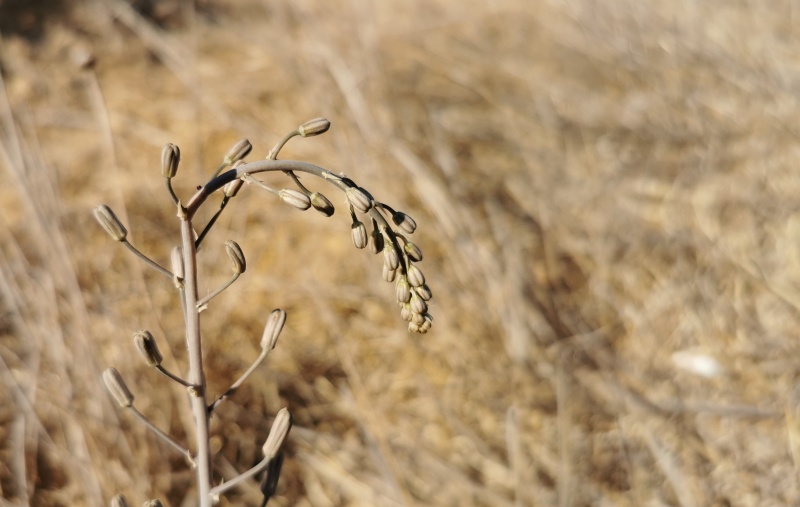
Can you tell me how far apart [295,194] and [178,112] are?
2475 mm

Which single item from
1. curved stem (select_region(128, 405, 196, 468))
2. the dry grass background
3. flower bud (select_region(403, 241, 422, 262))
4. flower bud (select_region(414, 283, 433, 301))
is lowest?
the dry grass background

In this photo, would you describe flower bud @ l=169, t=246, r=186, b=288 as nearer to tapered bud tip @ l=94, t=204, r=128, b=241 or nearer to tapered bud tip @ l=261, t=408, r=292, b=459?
tapered bud tip @ l=94, t=204, r=128, b=241

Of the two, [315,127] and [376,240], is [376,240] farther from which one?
[315,127]

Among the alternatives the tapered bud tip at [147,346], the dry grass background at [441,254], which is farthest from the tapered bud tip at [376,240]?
the dry grass background at [441,254]

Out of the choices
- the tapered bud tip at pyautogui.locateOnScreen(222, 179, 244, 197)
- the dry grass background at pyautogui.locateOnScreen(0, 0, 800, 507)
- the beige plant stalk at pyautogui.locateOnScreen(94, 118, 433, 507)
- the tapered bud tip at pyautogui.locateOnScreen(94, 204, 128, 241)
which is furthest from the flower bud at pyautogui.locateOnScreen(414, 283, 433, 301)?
the dry grass background at pyautogui.locateOnScreen(0, 0, 800, 507)

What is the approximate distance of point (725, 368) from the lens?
239cm

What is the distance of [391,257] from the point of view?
30.6 inches

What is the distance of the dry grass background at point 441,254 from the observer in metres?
1.89

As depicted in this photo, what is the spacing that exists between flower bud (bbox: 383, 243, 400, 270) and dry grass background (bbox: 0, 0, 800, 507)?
3.39 feet

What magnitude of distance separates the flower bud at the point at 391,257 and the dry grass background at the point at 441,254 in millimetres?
1032

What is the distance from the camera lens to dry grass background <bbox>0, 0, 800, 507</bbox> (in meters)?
1.89

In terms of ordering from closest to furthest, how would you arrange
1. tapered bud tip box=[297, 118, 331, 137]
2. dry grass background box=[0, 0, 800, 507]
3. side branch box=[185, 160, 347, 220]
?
side branch box=[185, 160, 347, 220], tapered bud tip box=[297, 118, 331, 137], dry grass background box=[0, 0, 800, 507]

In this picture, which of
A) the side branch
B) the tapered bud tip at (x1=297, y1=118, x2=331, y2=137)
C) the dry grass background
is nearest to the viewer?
the side branch

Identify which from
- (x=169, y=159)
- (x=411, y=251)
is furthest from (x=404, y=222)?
(x=169, y=159)
